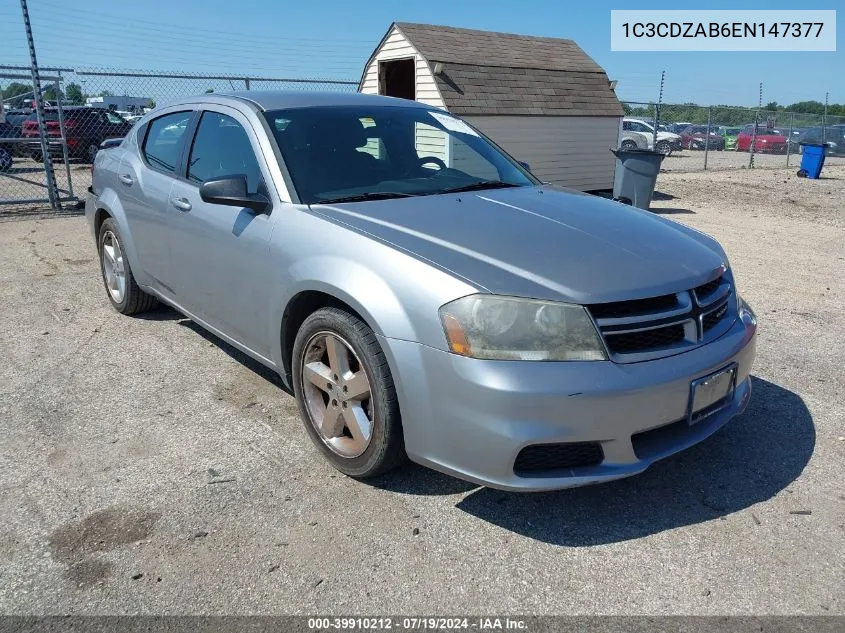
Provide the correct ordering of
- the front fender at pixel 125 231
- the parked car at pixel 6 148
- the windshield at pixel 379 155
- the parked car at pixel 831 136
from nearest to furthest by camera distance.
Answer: the windshield at pixel 379 155, the front fender at pixel 125 231, the parked car at pixel 6 148, the parked car at pixel 831 136

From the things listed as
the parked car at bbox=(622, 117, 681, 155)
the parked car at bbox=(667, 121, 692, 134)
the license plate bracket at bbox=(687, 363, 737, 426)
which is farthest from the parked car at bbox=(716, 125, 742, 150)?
the license plate bracket at bbox=(687, 363, 737, 426)

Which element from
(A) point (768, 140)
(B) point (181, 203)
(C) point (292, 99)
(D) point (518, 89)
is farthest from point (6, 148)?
(A) point (768, 140)

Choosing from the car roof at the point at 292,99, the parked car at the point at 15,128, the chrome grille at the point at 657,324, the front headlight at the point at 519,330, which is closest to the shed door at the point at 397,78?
the car roof at the point at 292,99

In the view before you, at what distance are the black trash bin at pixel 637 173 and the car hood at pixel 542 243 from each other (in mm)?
7528

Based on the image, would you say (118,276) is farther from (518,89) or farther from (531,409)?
(518,89)

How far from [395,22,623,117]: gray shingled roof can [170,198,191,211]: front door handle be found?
7.72m

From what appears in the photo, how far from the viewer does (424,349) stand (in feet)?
8.36

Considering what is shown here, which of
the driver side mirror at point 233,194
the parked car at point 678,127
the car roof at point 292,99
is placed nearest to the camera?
the driver side mirror at point 233,194

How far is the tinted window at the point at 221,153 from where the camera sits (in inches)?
142

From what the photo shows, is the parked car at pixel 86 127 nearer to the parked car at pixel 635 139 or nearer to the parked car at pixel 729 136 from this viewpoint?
the parked car at pixel 635 139

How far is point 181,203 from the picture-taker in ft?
13.1

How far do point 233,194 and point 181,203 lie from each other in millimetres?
863

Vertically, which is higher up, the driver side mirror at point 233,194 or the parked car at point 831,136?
the driver side mirror at point 233,194

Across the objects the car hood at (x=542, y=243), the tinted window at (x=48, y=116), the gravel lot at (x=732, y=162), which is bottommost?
the gravel lot at (x=732, y=162)
